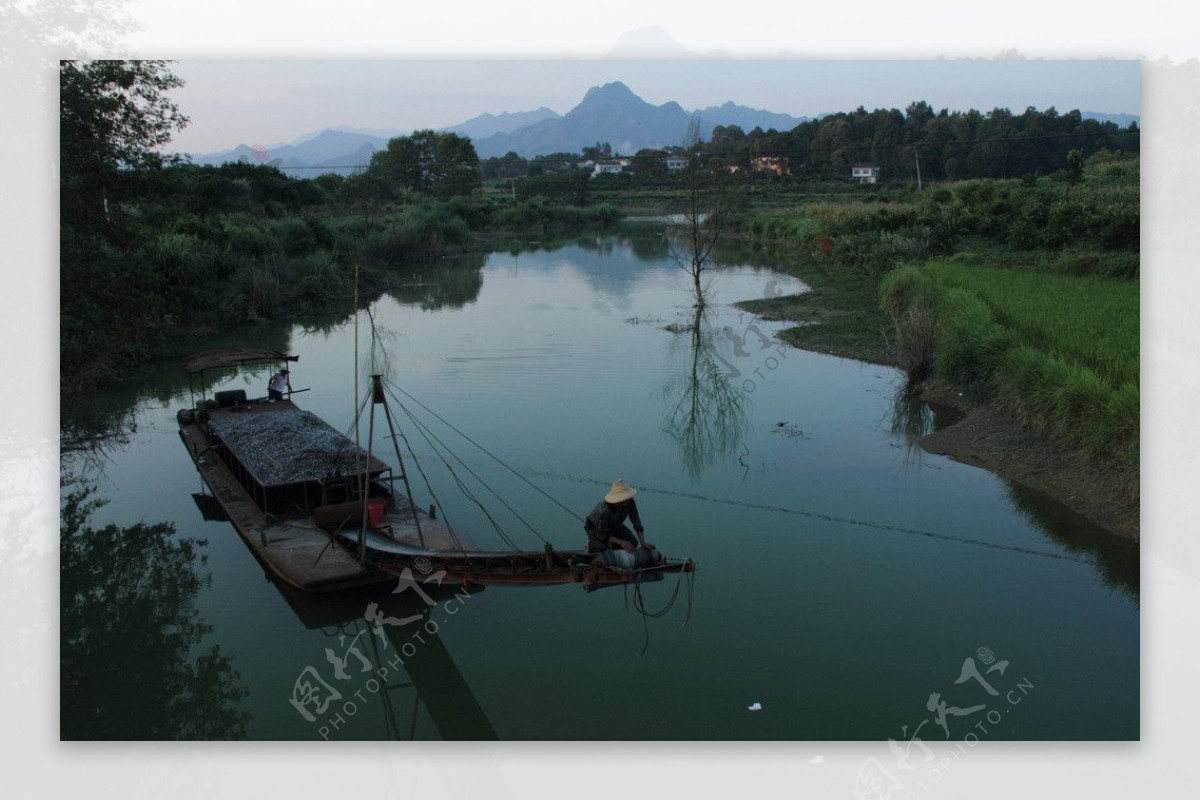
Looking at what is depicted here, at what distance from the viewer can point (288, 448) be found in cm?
757

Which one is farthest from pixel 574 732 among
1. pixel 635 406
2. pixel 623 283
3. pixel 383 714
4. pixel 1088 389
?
pixel 623 283

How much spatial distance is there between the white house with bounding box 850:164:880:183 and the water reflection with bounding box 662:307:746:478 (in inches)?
1003

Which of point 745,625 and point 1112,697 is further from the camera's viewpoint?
point 745,625

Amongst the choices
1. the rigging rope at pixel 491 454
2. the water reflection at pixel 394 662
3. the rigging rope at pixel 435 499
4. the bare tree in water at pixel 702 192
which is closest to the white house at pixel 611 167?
the bare tree in water at pixel 702 192

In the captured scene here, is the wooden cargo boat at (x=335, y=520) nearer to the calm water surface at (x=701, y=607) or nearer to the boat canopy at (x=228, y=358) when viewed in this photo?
the calm water surface at (x=701, y=607)

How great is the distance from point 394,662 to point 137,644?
179 centimetres

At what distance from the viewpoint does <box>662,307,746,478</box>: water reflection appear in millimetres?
9867

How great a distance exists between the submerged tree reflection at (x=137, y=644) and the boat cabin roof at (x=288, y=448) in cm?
86

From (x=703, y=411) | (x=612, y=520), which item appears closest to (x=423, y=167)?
(x=703, y=411)

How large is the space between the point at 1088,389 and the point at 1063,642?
10.3ft

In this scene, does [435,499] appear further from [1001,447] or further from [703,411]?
[1001,447]

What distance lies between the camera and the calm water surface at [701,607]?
546 centimetres

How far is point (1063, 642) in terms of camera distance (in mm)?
6047

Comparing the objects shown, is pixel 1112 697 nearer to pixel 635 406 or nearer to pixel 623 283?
pixel 635 406
